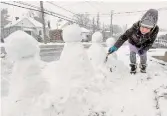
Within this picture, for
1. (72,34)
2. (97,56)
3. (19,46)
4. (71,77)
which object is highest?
(72,34)

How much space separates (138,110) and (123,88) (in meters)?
→ 0.81

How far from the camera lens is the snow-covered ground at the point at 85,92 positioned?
3.29 meters

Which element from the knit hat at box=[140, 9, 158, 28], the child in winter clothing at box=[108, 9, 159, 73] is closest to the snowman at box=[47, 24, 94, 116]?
the child in winter clothing at box=[108, 9, 159, 73]

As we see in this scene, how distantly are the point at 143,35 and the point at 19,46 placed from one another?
8.64 ft

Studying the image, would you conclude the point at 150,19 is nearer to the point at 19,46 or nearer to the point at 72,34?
the point at 72,34

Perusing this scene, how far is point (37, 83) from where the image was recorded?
135 inches

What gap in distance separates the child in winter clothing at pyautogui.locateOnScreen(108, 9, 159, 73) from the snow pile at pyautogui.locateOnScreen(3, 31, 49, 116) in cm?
218

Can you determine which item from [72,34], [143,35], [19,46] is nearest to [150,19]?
[143,35]

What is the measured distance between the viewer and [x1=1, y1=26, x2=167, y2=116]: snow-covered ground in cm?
329

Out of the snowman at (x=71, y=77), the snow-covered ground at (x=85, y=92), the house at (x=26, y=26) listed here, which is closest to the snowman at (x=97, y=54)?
the snow-covered ground at (x=85, y=92)

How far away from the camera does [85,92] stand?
12.2ft

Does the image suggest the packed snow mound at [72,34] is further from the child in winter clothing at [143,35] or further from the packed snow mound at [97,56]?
the packed snow mound at [97,56]

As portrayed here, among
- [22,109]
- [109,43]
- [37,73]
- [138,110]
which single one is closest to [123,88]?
[138,110]

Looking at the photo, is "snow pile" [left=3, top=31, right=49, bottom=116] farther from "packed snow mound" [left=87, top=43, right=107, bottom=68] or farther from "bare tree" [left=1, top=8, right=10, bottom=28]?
"bare tree" [left=1, top=8, right=10, bottom=28]
